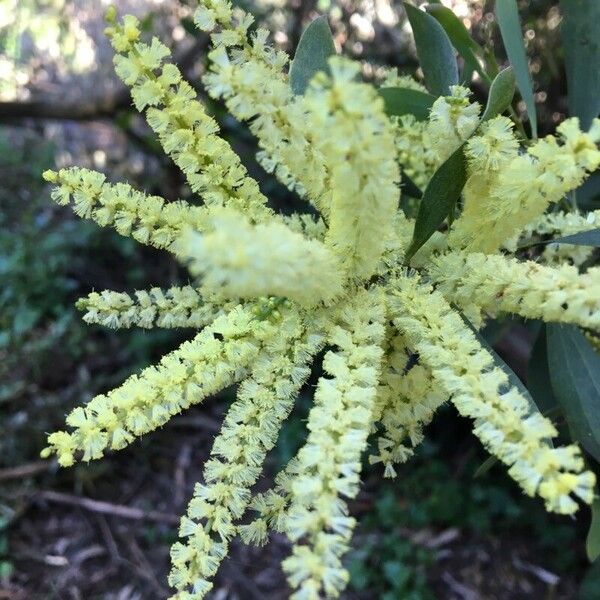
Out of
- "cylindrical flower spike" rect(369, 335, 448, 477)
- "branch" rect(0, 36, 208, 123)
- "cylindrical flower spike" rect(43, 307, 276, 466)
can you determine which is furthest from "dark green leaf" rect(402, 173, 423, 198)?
"branch" rect(0, 36, 208, 123)

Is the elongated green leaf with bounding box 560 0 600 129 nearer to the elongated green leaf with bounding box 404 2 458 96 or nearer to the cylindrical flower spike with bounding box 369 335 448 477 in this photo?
the elongated green leaf with bounding box 404 2 458 96

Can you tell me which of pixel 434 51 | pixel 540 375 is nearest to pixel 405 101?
pixel 434 51

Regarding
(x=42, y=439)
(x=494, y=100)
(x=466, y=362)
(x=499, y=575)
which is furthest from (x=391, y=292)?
(x=42, y=439)

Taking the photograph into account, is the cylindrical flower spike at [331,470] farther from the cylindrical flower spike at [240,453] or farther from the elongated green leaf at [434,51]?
the elongated green leaf at [434,51]

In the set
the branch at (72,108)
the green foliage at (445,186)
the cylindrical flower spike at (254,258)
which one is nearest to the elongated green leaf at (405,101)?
the green foliage at (445,186)

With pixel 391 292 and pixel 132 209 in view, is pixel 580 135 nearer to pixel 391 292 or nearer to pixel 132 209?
pixel 391 292

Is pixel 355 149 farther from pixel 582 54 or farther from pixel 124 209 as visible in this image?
pixel 582 54
